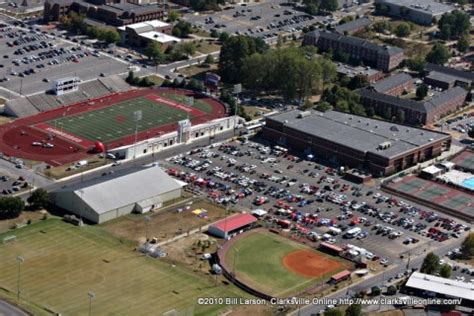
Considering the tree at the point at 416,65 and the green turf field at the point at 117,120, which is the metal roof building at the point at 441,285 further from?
the tree at the point at 416,65

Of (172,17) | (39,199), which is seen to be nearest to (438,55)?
(172,17)

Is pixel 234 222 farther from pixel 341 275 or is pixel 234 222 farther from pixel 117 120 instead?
pixel 117 120

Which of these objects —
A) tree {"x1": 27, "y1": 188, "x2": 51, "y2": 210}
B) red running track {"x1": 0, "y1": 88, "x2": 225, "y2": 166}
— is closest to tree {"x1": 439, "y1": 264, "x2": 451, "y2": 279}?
tree {"x1": 27, "y1": 188, "x2": 51, "y2": 210}

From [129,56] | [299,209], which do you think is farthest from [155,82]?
[299,209]

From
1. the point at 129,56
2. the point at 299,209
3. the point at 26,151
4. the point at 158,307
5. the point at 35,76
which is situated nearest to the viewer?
the point at 158,307

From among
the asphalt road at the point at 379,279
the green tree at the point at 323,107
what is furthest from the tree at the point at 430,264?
the green tree at the point at 323,107

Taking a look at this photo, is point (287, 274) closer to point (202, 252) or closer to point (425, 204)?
point (202, 252)
